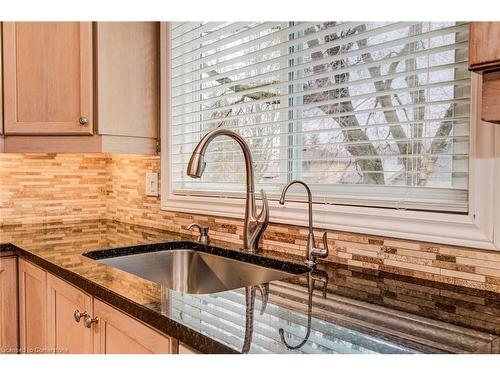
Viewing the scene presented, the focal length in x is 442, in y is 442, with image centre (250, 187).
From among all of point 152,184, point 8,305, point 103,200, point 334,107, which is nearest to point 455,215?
point 334,107

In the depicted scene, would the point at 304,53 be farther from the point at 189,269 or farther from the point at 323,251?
the point at 189,269

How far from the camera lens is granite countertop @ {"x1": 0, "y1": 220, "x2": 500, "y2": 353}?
74 cm

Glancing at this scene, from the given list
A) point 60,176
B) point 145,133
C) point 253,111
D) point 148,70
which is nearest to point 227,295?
point 253,111

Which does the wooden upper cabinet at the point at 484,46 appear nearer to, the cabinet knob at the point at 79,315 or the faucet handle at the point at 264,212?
the faucet handle at the point at 264,212

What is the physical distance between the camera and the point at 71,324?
1353mm

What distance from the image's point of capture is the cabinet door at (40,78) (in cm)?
190

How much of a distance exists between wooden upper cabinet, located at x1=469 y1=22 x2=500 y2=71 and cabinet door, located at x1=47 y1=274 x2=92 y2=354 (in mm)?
1083

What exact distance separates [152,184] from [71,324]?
903mm

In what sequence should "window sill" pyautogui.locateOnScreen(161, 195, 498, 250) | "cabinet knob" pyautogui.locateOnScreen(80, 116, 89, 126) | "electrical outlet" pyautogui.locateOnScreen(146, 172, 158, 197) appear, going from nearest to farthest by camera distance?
"window sill" pyautogui.locateOnScreen(161, 195, 498, 250), "cabinet knob" pyautogui.locateOnScreen(80, 116, 89, 126), "electrical outlet" pyautogui.locateOnScreen(146, 172, 158, 197)

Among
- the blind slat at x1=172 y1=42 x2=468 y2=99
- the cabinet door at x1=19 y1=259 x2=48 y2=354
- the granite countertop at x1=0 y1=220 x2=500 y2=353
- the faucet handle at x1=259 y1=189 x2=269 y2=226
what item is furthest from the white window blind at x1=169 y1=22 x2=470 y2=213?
the cabinet door at x1=19 y1=259 x2=48 y2=354

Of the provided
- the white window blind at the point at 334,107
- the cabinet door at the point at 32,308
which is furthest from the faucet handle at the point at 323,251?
the cabinet door at the point at 32,308

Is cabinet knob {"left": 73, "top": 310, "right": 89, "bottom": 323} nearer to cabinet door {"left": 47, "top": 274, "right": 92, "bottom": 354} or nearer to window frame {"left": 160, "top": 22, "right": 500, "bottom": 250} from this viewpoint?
cabinet door {"left": 47, "top": 274, "right": 92, "bottom": 354}

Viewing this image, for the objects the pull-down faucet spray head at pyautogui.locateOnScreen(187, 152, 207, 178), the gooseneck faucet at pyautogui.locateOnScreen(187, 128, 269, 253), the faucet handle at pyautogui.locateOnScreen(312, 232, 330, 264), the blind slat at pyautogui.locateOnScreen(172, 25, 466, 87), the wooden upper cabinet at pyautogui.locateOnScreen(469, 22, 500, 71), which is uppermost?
the blind slat at pyautogui.locateOnScreen(172, 25, 466, 87)

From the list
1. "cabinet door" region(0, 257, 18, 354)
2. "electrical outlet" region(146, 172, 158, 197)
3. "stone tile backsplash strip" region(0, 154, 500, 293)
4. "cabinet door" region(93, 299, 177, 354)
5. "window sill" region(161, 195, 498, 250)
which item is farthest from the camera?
"electrical outlet" region(146, 172, 158, 197)
